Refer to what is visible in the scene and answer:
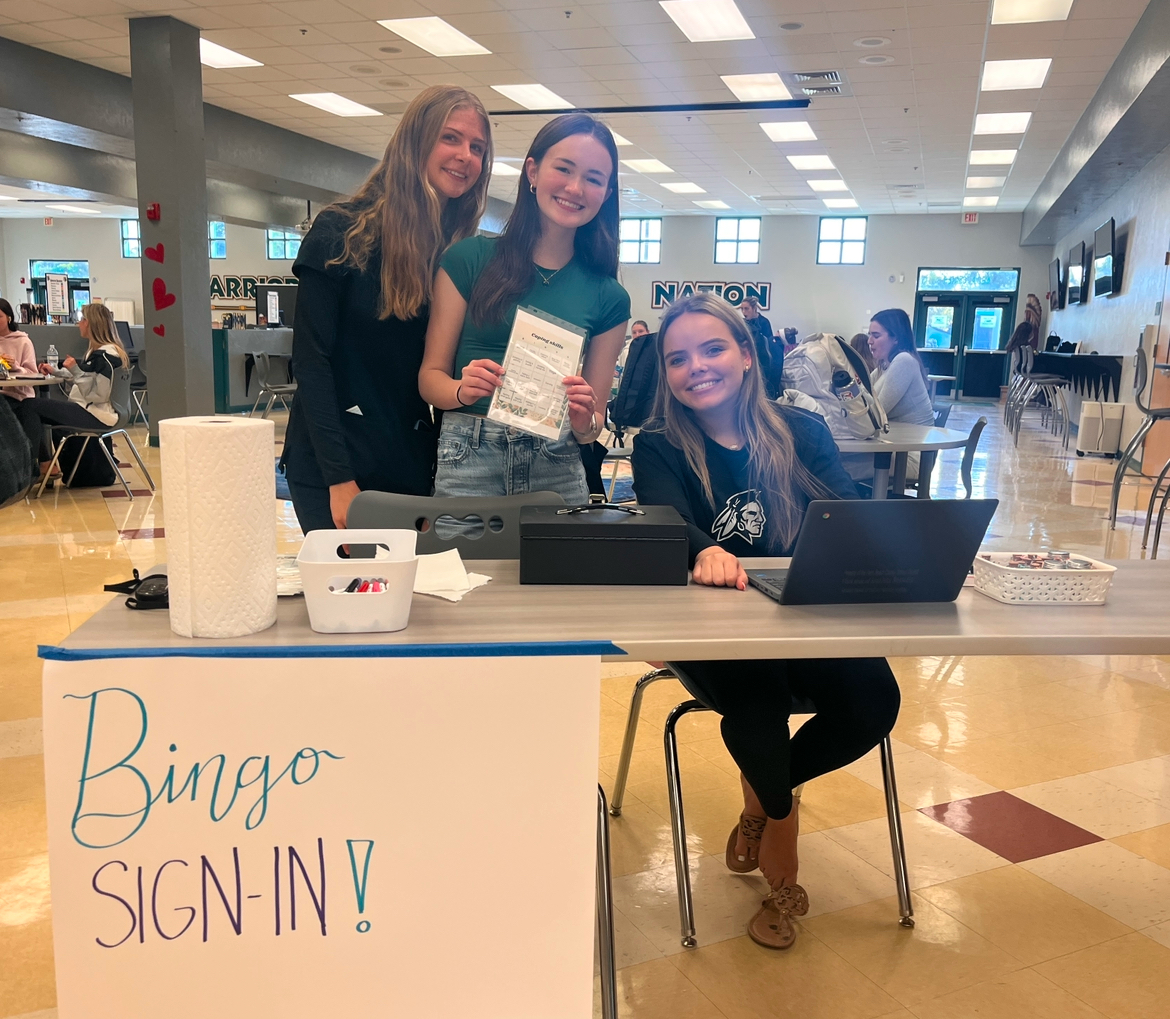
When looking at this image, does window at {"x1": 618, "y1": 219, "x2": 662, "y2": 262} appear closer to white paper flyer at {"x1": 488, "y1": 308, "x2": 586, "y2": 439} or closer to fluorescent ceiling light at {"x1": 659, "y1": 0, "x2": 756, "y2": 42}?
fluorescent ceiling light at {"x1": 659, "y1": 0, "x2": 756, "y2": 42}

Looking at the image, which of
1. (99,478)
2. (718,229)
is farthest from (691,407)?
(718,229)

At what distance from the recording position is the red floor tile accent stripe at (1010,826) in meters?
1.99

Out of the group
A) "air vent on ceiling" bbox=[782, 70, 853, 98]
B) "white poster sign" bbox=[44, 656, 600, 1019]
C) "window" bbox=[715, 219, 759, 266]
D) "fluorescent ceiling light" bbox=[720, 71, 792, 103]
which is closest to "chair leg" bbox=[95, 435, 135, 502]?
"white poster sign" bbox=[44, 656, 600, 1019]

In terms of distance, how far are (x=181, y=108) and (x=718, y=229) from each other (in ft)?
44.3

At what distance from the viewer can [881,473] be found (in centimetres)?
393

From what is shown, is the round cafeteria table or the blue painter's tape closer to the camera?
the blue painter's tape

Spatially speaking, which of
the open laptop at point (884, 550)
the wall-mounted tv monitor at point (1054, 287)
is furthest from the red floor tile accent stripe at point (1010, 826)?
the wall-mounted tv monitor at point (1054, 287)

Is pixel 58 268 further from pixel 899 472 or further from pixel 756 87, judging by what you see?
pixel 899 472

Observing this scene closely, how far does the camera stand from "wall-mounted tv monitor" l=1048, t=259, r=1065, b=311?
54.0ft

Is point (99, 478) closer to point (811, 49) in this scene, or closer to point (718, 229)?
point (811, 49)

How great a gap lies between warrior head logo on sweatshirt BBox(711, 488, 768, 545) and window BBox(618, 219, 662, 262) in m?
18.9

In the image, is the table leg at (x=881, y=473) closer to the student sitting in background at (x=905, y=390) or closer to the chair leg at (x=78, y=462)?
the student sitting in background at (x=905, y=390)

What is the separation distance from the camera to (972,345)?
754 inches

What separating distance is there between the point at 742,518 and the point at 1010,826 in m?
0.91
